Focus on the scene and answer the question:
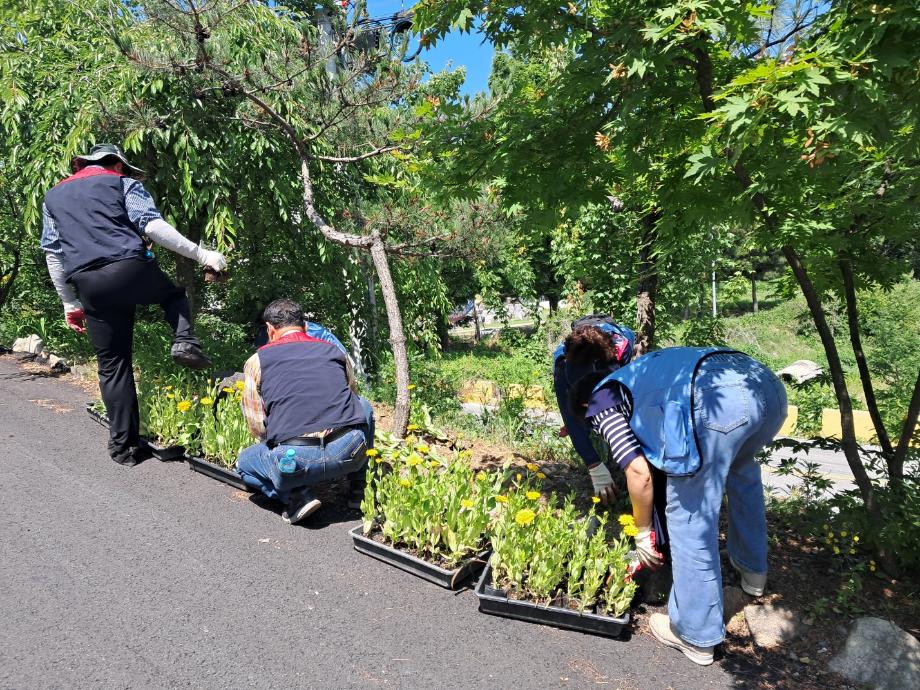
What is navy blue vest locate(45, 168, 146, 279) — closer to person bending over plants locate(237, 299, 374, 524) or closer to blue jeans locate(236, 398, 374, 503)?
person bending over plants locate(237, 299, 374, 524)

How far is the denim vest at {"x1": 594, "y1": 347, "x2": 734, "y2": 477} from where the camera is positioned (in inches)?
94.2

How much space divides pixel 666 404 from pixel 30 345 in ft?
22.3

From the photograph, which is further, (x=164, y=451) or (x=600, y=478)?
(x=164, y=451)

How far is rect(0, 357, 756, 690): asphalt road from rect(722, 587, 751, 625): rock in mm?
314

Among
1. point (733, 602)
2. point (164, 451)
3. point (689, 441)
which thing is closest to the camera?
point (689, 441)

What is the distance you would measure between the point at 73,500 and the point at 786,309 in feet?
91.3

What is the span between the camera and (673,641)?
251cm

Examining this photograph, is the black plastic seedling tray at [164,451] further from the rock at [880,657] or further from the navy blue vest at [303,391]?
the rock at [880,657]

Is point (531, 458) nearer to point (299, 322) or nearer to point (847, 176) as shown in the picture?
point (299, 322)

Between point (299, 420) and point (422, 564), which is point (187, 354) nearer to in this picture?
point (299, 420)

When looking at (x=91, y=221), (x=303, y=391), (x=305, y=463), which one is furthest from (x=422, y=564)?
(x=91, y=221)

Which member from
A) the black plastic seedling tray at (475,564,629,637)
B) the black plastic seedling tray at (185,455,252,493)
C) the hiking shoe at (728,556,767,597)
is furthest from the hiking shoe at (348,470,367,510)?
the hiking shoe at (728,556,767,597)

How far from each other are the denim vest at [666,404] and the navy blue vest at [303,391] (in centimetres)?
136

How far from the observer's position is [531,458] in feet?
15.2
